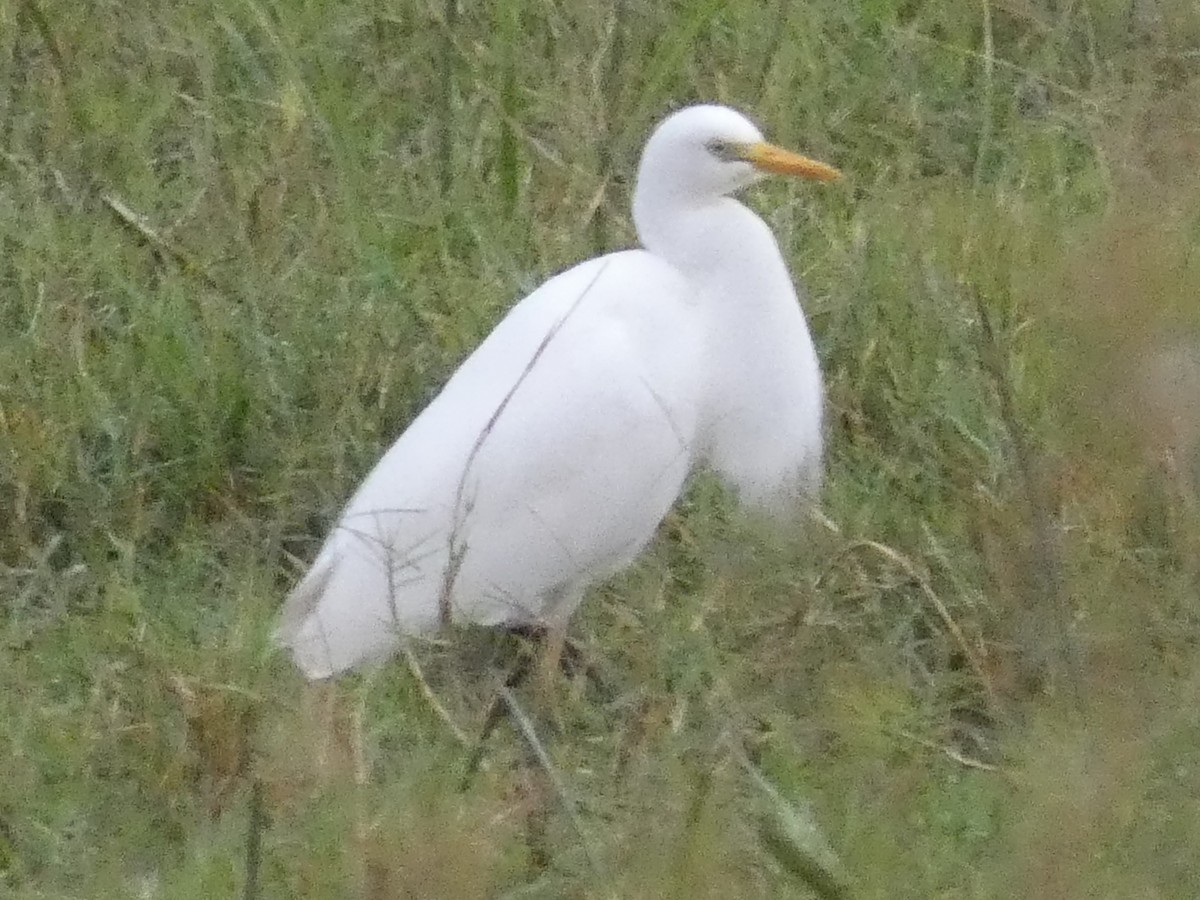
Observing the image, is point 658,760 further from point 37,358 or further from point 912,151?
point 912,151

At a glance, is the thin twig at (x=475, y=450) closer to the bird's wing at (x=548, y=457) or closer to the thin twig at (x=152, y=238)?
the bird's wing at (x=548, y=457)

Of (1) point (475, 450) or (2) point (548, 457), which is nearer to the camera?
(1) point (475, 450)

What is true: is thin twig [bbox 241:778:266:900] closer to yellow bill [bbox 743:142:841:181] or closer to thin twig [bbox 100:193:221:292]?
yellow bill [bbox 743:142:841:181]

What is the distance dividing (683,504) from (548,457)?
0.31 m

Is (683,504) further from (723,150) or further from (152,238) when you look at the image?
(152,238)

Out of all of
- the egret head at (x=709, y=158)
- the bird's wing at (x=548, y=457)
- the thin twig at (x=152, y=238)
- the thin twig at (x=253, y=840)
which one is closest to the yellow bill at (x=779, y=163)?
the egret head at (x=709, y=158)

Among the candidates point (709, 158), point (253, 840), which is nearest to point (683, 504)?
point (709, 158)

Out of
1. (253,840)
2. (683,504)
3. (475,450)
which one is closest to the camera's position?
(253,840)

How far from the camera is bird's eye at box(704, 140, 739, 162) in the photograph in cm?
226

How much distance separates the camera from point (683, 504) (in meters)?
2.46

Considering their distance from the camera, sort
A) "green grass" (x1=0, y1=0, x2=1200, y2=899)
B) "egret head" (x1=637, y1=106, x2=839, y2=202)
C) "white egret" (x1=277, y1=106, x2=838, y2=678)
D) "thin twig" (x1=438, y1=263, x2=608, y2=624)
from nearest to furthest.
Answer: "green grass" (x1=0, y1=0, x2=1200, y2=899) < "thin twig" (x1=438, y1=263, x2=608, y2=624) < "white egret" (x1=277, y1=106, x2=838, y2=678) < "egret head" (x1=637, y1=106, x2=839, y2=202)

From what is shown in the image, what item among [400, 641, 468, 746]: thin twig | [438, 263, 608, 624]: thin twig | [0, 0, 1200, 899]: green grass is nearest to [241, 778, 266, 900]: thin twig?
[0, 0, 1200, 899]: green grass

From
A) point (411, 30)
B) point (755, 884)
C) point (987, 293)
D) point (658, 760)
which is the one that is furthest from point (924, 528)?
point (411, 30)

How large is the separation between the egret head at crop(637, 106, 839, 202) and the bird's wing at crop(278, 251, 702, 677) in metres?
0.12
